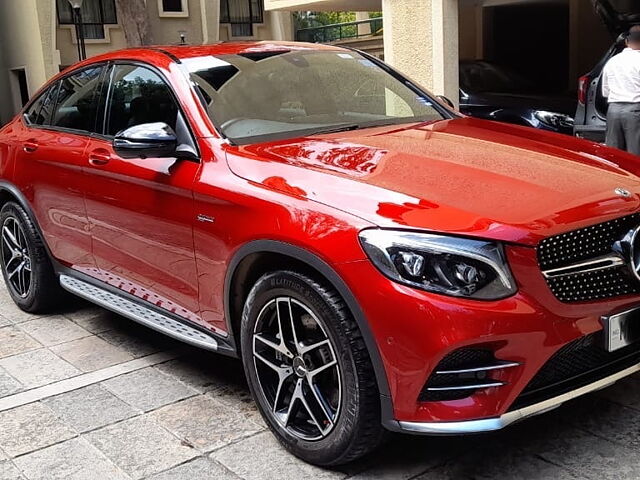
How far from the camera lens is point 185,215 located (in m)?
3.54

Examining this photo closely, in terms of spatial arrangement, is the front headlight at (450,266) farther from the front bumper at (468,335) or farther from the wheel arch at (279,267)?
the wheel arch at (279,267)

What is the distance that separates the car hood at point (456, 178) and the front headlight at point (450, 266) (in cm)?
5

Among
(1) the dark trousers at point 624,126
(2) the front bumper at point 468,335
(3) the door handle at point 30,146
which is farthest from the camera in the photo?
(1) the dark trousers at point 624,126

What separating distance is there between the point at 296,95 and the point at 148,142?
877mm

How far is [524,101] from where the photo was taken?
9812 millimetres

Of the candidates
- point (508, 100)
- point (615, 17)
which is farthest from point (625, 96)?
point (508, 100)

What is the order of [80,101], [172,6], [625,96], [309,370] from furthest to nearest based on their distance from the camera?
[172,6]
[625,96]
[80,101]
[309,370]

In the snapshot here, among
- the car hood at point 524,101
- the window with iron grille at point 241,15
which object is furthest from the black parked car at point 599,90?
Result: the window with iron grille at point 241,15

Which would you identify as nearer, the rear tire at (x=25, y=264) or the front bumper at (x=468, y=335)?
the front bumper at (x=468, y=335)

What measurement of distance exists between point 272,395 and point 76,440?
946 mm

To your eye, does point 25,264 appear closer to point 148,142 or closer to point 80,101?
point 80,101

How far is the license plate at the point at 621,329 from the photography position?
8.90 ft

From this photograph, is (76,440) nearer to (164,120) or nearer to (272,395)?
(272,395)

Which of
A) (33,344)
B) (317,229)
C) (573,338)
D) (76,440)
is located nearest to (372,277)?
(317,229)
